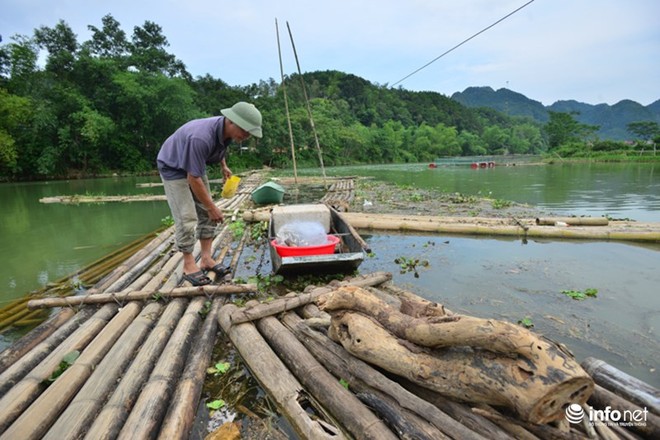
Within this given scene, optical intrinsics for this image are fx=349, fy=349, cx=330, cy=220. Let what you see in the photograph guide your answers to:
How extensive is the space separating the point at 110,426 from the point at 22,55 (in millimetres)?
37464

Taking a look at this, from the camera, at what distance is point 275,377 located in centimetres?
238

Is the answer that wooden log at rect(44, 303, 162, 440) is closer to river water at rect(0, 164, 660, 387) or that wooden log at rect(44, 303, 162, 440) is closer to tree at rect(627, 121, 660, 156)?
river water at rect(0, 164, 660, 387)

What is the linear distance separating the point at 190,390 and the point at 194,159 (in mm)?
2049

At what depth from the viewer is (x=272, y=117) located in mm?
Answer: 38812

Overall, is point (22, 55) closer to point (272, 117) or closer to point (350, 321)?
point (272, 117)

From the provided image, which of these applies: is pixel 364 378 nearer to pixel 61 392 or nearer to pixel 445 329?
A: pixel 445 329

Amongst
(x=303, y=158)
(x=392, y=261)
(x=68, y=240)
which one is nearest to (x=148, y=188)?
(x=68, y=240)

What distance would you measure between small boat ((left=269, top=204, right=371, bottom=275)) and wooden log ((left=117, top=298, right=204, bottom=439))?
5.12 ft

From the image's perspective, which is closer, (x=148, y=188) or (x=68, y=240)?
(x=68, y=240)

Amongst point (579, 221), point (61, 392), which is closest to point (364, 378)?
point (61, 392)

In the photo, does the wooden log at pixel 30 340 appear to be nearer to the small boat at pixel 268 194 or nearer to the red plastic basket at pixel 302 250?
the red plastic basket at pixel 302 250

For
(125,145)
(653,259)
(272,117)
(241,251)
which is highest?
(272,117)

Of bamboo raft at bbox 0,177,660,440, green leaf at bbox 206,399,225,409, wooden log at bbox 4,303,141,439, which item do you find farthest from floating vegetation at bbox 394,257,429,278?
wooden log at bbox 4,303,141,439

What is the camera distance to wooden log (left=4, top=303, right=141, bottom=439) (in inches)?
73.9
